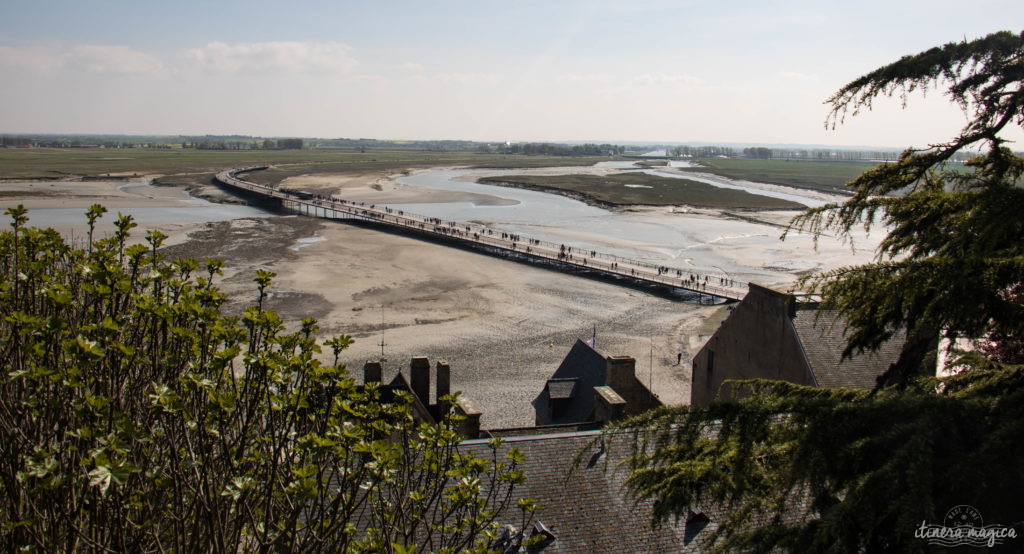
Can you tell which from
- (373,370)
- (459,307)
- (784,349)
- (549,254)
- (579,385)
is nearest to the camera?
(784,349)

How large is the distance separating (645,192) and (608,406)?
111734mm

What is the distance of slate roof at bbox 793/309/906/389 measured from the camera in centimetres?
1616

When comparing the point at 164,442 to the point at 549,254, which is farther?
the point at 549,254

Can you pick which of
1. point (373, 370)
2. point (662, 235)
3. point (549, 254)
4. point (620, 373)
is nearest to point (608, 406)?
point (620, 373)

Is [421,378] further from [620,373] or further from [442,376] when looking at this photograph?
[620,373]

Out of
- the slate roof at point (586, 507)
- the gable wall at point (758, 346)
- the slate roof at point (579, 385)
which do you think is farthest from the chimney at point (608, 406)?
the gable wall at point (758, 346)

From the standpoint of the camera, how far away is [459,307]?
43531mm

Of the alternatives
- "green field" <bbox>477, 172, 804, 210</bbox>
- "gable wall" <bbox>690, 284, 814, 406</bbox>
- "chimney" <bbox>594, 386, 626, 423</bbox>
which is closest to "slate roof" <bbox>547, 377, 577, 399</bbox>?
"chimney" <bbox>594, 386, 626, 423</bbox>

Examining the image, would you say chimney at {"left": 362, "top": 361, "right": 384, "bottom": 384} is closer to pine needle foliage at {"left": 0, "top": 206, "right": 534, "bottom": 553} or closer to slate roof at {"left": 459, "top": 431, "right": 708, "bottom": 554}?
slate roof at {"left": 459, "top": 431, "right": 708, "bottom": 554}

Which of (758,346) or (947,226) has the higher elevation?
(947,226)

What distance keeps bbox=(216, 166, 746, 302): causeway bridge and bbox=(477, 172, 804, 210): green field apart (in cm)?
3951

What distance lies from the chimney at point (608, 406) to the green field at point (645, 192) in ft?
299

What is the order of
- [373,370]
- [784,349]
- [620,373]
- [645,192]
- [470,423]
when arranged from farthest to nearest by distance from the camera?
[645,192]
[620,373]
[373,370]
[784,349]
[470,423]

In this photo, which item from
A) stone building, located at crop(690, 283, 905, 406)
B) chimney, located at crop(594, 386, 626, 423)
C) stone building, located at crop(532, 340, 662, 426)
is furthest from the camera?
stone building, located at crop(532, 340, 662, 426)
